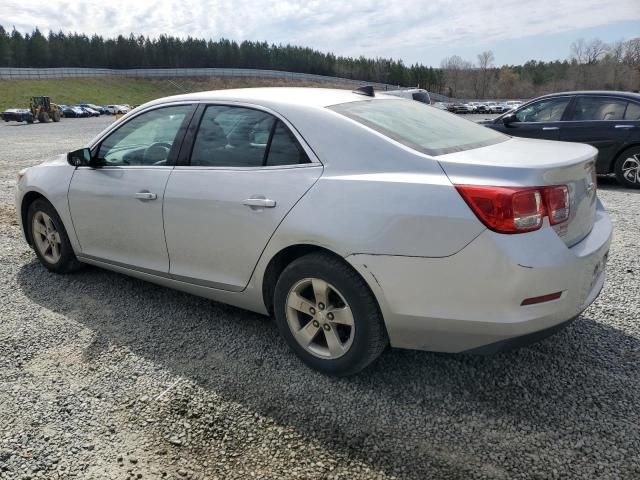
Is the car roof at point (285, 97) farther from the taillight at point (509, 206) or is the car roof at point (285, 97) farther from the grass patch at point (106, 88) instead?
the grass patch at point (106, 88)

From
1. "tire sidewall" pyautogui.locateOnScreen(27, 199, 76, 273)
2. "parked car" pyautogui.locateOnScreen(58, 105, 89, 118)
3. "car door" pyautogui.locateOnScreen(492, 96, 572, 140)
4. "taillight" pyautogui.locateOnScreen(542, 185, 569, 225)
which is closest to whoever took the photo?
"taillight" pyautogui.locateOnScreen(542, 185, 569, 225)

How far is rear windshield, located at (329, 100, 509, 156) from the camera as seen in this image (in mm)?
2770

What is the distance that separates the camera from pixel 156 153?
144 inches

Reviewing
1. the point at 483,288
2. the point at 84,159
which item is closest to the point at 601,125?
the point at 483,288

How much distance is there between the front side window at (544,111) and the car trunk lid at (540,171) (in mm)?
6718

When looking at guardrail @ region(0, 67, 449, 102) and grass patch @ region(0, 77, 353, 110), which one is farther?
guardrail @ region(0, 67, 449, 102)

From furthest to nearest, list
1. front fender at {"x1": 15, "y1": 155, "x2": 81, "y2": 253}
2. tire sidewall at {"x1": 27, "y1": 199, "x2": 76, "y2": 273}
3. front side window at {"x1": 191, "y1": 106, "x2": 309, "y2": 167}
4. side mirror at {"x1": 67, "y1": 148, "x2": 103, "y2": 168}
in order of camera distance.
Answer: tire sidewall at {"x1": 27, "y1": 199, "x2": 76, "y2": 273}
front fender at {"x1": 15, "y1": 155, "x2": 81, "y2": 253}
side mirror at {"x1": 67, "y1": 148, "x2": 103, "y2": 168}
front side window at {"x1": 191, "y1": 106, "x2": 309, "y2": 167}

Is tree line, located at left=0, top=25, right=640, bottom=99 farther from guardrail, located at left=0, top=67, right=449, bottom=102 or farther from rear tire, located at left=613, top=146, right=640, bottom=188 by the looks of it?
rear tire, located at left=613, top=146, right=640, bottom=188

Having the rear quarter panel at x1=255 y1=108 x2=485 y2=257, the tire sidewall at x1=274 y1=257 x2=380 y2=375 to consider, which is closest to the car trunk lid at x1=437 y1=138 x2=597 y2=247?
the rear quarter panel at x1=255 y1=108 x2=485 y2=257

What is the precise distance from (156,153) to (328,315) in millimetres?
1824

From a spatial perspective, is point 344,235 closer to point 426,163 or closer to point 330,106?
point 426,163

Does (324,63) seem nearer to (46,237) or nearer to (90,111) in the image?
(90,111)

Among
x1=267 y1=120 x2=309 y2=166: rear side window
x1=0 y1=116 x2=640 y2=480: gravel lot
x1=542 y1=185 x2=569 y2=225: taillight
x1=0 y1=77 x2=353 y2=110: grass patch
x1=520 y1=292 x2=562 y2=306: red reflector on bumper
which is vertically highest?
x1=0 y1=77 x2=353 y2=110: grass patch

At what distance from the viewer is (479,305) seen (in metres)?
2.36
